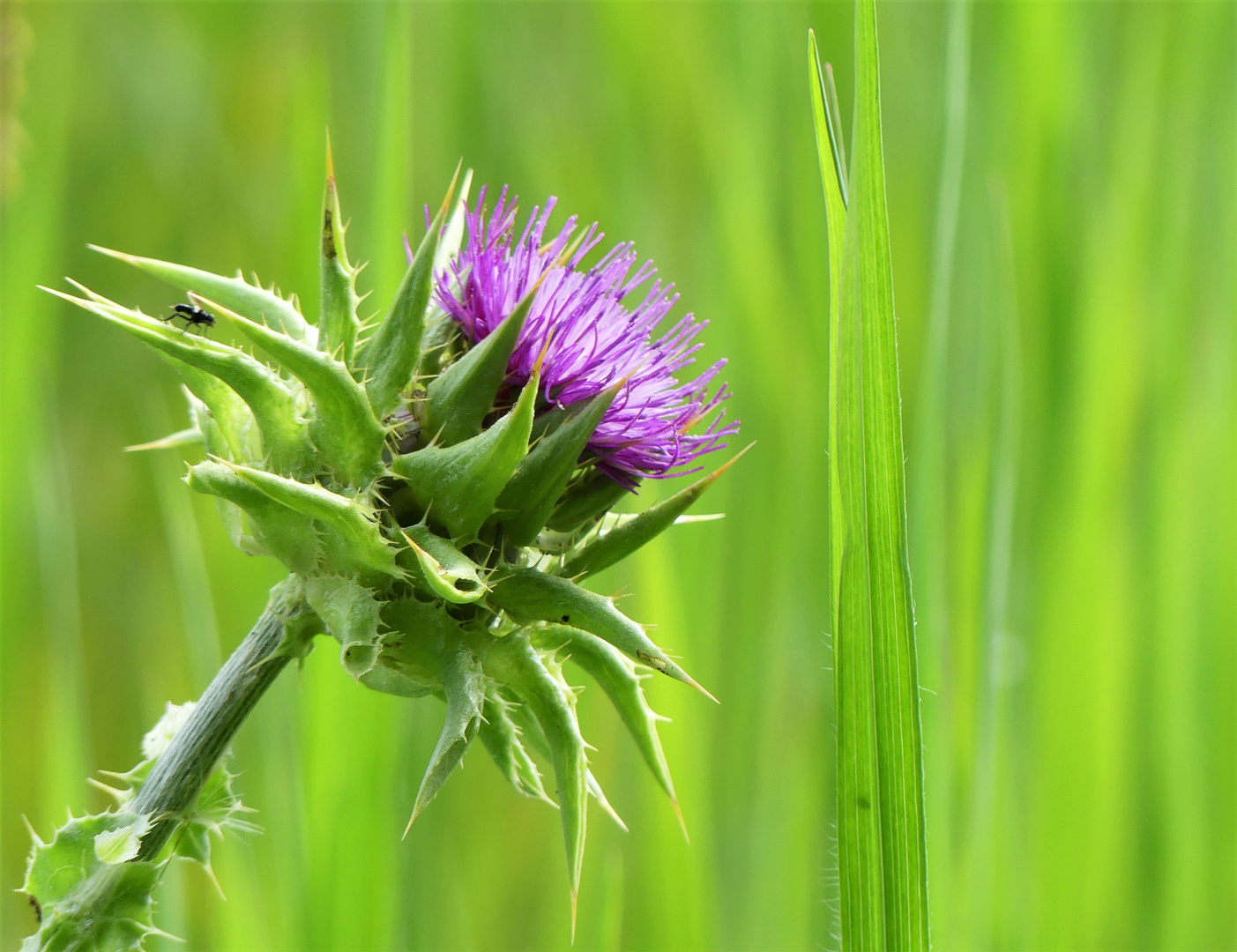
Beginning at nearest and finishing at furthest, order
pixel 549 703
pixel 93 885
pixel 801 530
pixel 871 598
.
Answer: pixel 871 598
pixel 93 885
pixel 549 703
pixel 801 530

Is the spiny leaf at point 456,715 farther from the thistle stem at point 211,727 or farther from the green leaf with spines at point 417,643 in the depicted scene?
the thistle stem at point 211,727

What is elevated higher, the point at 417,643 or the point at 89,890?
the point at 417,643

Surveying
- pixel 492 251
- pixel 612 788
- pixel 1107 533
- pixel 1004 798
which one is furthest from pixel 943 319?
pixel 612 788

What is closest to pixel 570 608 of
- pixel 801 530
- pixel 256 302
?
pixel 256 302

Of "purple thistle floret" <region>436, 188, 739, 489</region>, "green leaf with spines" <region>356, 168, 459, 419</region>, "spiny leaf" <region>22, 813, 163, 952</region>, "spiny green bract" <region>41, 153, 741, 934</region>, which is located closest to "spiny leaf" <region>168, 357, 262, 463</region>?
"spiny green bract" <region>41, 153, 741, 934</region>

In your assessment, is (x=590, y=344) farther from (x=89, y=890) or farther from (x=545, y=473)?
(x=89, y=890)
